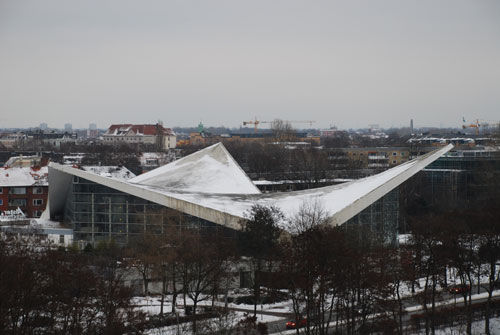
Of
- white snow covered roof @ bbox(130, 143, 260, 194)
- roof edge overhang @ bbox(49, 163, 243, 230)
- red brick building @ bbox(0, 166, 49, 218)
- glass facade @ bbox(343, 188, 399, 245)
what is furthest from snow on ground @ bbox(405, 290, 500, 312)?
red brick building @ bbox(0, 166, 49, 218)

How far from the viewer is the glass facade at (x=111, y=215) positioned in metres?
27.9

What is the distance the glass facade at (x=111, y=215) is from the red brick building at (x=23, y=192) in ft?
46.5

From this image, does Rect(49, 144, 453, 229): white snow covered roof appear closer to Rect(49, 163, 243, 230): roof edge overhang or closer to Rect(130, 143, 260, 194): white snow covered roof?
Rect(49, 163, 243, 230): roof edge overhang

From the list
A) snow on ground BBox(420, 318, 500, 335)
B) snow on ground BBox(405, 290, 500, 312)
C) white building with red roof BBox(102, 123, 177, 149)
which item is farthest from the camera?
white building with red roof BBox(102, 123, 177, 149)

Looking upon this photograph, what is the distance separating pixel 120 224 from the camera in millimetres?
29031

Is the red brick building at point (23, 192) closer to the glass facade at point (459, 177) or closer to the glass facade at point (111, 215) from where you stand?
the glass facade at point (111, 215)

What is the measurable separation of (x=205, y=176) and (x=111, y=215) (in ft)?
27.0

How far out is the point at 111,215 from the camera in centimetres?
2919

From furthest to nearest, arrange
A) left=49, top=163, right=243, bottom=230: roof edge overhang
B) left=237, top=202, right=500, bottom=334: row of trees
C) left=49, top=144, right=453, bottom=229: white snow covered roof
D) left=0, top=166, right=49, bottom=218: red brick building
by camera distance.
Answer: left=0, top=166, right=49, bottom=218: red brick building
left=49, top=144, right=453, bottom=229: white snow covered roof
left=49, top=163, right=243, bottom=230: roof edge overhang
left=237, top=202, right=500, bottom=334: row of trees

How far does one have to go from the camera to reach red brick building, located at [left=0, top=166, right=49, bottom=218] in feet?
143

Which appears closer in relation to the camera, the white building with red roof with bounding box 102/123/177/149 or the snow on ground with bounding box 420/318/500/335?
the snow on ground with bounding box 420/318/500/335

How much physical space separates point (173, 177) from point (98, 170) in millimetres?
22098

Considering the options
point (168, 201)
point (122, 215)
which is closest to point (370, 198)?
point (168, 201)

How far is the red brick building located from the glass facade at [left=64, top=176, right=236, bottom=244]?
46.5 ft
